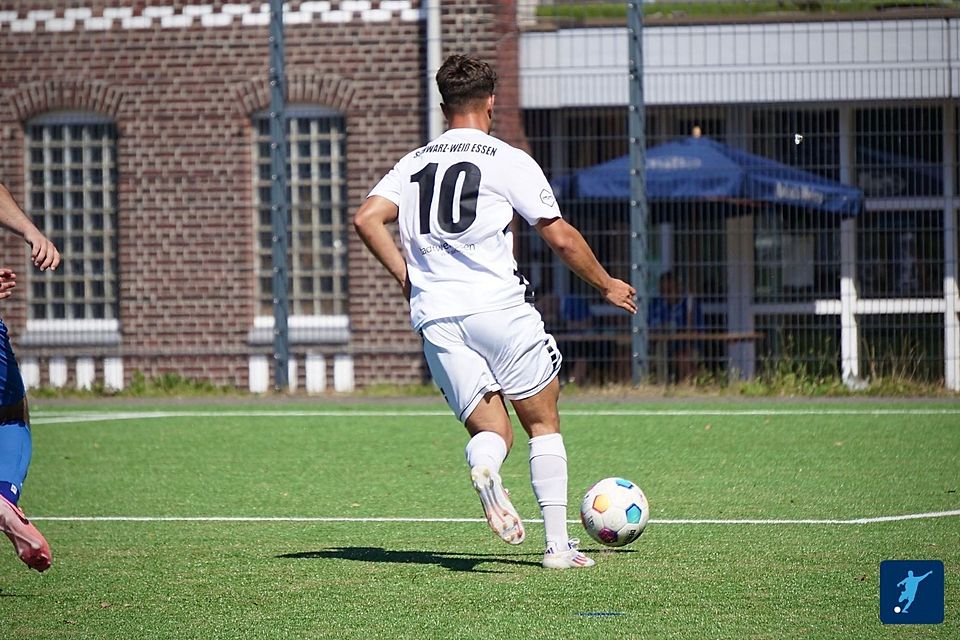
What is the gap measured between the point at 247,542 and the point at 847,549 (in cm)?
250

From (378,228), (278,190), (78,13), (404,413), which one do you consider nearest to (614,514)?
(378,228)

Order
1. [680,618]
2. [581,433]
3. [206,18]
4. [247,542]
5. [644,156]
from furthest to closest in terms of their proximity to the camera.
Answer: [206,18] < [644,156] < [581,433] < [247,542] < [680,618]

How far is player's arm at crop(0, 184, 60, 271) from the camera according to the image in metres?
5.38

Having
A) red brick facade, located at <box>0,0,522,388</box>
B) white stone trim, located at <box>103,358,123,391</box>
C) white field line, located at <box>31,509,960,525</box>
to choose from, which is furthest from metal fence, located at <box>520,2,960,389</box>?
white field line, located at <box>31,509,960,525</box>

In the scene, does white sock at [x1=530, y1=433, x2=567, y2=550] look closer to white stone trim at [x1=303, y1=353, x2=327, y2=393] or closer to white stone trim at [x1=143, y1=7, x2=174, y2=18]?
white stone trim at [x1=303, y1=353, x2=327, y2=393]

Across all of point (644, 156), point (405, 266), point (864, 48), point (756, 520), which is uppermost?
point (864, 48)

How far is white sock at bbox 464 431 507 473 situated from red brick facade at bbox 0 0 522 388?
36.6 feet

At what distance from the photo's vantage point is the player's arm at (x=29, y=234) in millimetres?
5379

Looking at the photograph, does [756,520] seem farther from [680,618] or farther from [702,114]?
[702,114]

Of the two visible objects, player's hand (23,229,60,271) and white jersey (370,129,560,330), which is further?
white jersey (370,129,560,330)

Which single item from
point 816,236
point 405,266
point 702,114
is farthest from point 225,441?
point 702,114

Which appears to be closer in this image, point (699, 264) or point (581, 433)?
point (581, 433)

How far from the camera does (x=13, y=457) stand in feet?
18.7

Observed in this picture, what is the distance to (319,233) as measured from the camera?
1773 centimetres
